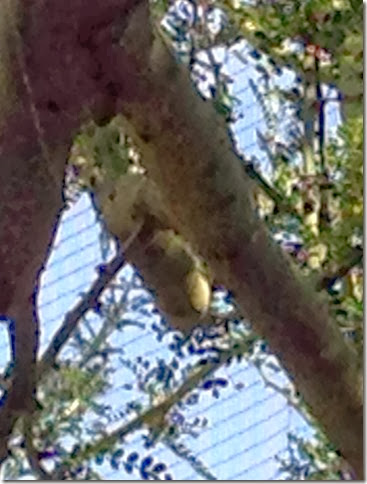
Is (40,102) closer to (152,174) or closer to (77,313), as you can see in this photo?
(152,174)

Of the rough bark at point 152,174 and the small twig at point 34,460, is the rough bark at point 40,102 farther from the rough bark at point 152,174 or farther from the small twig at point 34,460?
the small twig at point 34,460

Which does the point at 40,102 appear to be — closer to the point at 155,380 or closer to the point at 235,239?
the point at 235,239

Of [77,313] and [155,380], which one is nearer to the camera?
[77,313]

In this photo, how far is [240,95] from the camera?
4.04 ft

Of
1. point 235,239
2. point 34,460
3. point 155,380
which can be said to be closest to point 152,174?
point 235,239

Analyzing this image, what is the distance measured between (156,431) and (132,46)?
592mm

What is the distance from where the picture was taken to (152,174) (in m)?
0.87

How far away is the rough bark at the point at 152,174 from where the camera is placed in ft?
2.62

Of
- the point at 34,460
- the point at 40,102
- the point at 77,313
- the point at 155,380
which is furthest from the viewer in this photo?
the point at 155,380

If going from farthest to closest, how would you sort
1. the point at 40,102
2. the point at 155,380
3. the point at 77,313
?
1. the point at 155,380
2. the point at 77,313
3. the point at 40,102

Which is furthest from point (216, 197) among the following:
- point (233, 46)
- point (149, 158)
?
point (233, 46)

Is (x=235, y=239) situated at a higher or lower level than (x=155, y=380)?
lower

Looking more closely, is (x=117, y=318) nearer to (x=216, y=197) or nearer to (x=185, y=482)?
(x=185, y=482)

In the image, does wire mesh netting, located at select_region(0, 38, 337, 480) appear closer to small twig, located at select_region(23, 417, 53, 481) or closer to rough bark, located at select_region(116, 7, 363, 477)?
small twig, located at select_region(23, 417, 53, 481)
